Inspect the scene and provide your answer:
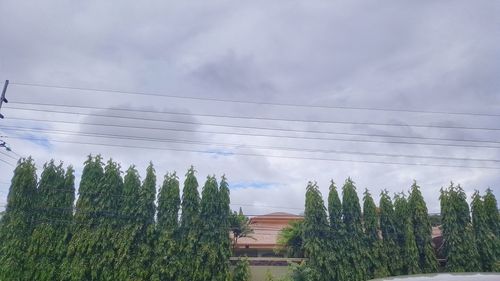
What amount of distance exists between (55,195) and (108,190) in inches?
77.0

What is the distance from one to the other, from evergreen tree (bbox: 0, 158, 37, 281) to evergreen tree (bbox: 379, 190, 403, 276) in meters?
12.5

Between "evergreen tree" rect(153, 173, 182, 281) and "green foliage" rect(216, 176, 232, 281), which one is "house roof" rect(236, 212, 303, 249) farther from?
"evergreen tree" rect(153, 173, 182, 281)

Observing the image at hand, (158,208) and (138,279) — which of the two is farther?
(158,208)

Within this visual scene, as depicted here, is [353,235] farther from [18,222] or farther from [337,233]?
[18,222]

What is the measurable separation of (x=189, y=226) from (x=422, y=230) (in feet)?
27.2

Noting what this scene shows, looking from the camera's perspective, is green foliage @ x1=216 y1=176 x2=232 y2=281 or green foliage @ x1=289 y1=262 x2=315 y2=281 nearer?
green foliage @ x1=289 y1=262 x2=315 y2=281

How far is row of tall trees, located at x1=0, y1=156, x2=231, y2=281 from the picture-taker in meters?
14.4

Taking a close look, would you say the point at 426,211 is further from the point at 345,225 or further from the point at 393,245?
the point at 345,225

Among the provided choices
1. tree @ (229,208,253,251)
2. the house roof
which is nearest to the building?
the house roof

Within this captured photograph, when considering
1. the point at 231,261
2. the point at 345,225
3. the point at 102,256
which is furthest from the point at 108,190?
the point at 345,225

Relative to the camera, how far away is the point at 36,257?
14.5 meters

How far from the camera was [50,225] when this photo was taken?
1490 cm

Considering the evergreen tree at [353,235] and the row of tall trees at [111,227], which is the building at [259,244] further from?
the row of tall trees at [111,227]

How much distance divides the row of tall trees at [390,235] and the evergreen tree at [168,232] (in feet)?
15.0
